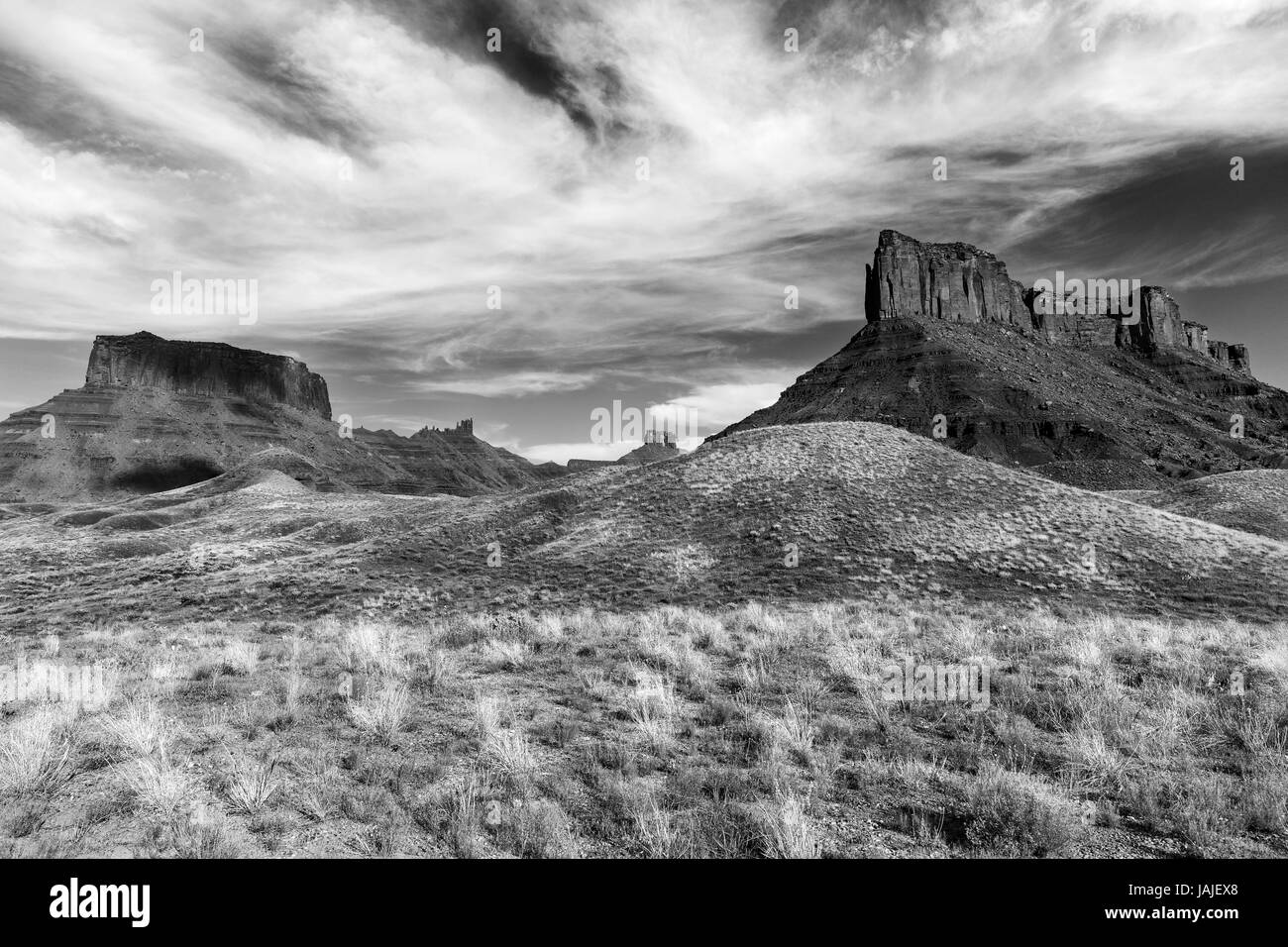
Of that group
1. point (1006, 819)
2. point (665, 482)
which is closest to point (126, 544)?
point (665, 482)

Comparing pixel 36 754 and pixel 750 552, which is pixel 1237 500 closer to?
pixel 750 552

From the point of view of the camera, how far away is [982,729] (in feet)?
23.6

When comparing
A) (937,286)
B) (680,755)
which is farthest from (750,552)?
(937,286)

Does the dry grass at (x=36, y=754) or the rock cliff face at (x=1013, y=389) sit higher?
the rock cliff face at (x=1013, y=389)

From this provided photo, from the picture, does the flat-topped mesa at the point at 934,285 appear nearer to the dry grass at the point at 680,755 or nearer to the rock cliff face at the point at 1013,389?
the rock cliff face at the point at 1013,389

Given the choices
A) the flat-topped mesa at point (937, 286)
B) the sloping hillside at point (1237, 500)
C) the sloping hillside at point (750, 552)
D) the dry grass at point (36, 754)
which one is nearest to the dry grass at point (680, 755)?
the dry grass at point (36, 754)

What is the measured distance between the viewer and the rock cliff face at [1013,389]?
11494 centimetres

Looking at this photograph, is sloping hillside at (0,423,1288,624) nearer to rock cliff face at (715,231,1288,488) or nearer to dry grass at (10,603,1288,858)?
dry grass at (10,603,1288,858)

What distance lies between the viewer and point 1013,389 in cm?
13238

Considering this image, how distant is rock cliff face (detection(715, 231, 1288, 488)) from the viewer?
115 metres

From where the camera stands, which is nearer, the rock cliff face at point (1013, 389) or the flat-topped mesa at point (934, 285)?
the rock cliff face at point (1013, 389)

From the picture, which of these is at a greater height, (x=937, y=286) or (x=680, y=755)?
(x=937, y=286)
